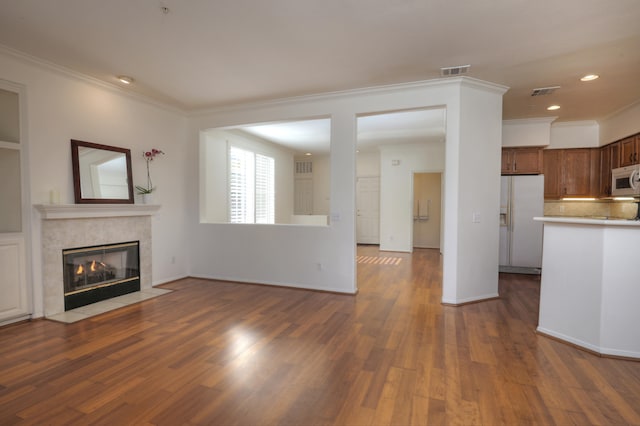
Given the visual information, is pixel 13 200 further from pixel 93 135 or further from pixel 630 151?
pixel 630 151

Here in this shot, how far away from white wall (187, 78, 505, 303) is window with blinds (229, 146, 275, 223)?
5.08ft

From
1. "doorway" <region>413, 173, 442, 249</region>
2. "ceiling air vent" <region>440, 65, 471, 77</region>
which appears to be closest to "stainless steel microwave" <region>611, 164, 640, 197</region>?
"ceiling air vent" <region>440, 65, 471, 77</region>

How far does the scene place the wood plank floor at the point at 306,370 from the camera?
78.0 inches

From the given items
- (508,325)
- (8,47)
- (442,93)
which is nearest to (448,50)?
(442,93)

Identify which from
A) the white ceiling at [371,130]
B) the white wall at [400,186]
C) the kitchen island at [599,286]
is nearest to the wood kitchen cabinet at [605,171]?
the white ceiling at [371,130]

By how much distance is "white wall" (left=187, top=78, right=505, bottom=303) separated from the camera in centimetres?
408

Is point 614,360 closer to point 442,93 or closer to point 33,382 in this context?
point 442,93

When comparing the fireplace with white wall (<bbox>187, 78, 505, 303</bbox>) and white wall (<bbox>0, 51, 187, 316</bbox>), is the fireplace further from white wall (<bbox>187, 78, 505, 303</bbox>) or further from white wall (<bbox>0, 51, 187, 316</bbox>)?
white wall (<bbox>187, 78, 505, 303</bbox>)

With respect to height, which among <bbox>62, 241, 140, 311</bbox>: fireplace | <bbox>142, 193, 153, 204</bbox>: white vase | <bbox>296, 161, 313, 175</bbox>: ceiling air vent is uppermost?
<bbox>296, 161, 313, 175</bbox>: ceiling air vent

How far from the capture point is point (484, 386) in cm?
227

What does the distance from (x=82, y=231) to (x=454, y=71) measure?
16.2 ft

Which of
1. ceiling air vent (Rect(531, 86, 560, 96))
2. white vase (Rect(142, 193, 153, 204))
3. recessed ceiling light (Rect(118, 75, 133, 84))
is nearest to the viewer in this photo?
recessed ceiling light (Rect(118, 75, 133, 84))

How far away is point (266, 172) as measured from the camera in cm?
844

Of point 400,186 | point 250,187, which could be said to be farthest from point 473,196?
point 250,187
